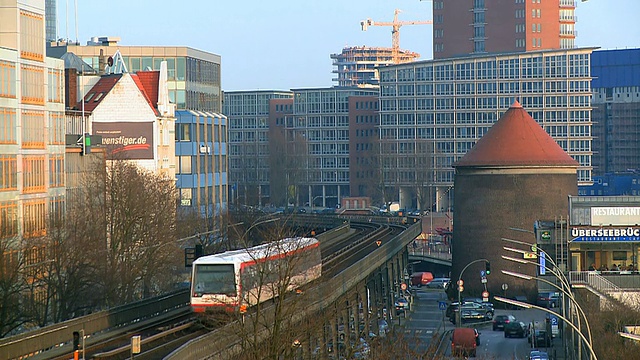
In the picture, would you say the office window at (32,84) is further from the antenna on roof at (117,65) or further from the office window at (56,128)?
the antenna on roof at (117,65)

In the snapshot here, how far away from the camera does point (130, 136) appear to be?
96.5 m

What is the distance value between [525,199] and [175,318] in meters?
62.8

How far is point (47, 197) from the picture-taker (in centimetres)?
6325

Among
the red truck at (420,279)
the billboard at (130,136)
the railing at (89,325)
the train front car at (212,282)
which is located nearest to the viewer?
the railing at (89,325)

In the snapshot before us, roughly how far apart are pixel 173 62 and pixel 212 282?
75199mm

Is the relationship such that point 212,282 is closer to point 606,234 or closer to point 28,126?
point 28,126

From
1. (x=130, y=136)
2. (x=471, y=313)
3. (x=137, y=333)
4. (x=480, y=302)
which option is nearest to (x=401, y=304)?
(x=480, y=302)

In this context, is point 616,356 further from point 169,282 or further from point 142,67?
point 142,67

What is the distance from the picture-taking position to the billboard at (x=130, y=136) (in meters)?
95.4

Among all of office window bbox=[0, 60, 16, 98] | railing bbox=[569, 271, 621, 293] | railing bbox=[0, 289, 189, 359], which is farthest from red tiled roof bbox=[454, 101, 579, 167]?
office window bbox=[0, 60, 16, 98]

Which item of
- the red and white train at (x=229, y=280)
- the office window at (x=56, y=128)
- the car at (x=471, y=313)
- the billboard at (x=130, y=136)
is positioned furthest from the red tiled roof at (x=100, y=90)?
the red and white train at (x=229, y=280)

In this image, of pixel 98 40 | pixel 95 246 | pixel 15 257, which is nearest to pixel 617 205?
pixel 95 246

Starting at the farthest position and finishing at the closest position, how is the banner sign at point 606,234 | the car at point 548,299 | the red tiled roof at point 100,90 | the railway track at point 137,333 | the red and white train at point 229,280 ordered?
1. the car at point 548,299
2. the red tiled roof at point 100,90
3. the banner sign at point 606,234
4. the red and white train at point 229,280
5. the railway track at point 137,333

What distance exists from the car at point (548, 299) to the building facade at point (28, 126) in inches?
1691
